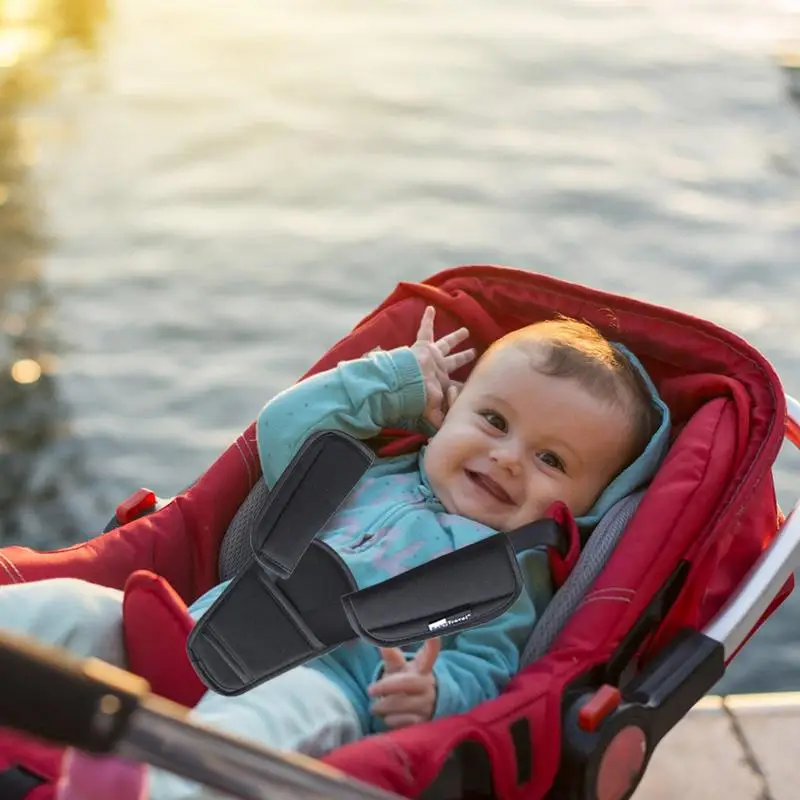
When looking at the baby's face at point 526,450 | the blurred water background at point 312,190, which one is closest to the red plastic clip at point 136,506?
the baby's face at point 526,450

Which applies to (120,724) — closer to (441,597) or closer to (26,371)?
(441,597)

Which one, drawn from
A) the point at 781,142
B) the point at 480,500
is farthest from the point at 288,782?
the point at 781,142

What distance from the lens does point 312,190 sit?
16.5ft

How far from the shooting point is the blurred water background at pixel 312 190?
391 cm

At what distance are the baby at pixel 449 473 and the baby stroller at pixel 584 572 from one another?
0.18 feet

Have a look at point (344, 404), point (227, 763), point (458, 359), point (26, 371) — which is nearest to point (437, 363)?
point (458, 359)

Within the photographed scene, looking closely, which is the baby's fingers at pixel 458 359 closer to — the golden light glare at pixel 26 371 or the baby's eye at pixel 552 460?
the baby's eye at pixel 552 460

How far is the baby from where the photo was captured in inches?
71.7

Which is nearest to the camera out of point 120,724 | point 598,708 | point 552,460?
point 120,724

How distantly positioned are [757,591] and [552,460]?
1.12 ft

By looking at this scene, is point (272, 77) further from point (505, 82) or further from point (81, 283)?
point (81, 283)

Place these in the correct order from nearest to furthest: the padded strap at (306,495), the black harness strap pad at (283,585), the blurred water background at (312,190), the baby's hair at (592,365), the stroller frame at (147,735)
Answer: the stroller frame at (147,735) < the black harness strap pad at (283,585) < the padded strap at (306,495) < the baby's hair at (592,365) < the blurred water background at (312,190)

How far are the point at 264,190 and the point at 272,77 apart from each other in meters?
0.99

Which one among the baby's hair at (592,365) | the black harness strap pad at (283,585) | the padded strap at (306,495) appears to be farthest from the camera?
the baby's hair at (592,365)
